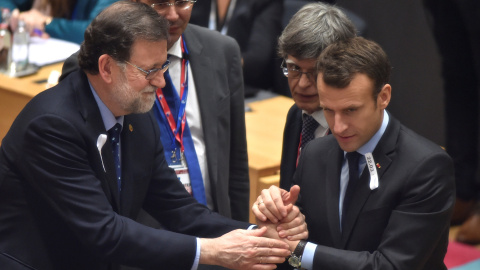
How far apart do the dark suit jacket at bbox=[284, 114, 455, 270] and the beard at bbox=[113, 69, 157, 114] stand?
0.62 m

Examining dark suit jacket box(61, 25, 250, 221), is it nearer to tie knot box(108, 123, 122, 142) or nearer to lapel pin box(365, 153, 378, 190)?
tie knot box(108, 123, 122, 142)

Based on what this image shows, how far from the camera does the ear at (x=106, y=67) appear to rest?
279 cm

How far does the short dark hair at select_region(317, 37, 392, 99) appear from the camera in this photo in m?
2.64

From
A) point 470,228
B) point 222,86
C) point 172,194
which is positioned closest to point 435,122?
point 470,228

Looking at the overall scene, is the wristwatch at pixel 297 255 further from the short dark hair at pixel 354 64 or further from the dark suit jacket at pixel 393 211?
the short dark hair at pixel 354 64

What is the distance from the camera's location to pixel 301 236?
2.82 meters

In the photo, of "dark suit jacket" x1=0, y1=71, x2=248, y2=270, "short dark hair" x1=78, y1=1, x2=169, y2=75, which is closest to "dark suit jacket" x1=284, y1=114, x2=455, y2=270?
"dark suit jacket" x1=0, y1=71, x2=248, y2=270

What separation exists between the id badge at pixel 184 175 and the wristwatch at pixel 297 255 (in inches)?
25.3

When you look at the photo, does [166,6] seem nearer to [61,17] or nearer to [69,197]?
[69,197]

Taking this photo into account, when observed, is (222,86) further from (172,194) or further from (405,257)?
(405,257)

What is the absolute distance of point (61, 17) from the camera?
19.1 ft

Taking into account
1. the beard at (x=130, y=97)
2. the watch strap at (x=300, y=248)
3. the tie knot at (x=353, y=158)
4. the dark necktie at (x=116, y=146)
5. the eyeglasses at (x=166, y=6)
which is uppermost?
the eyeglasses at (x=166, y=6)

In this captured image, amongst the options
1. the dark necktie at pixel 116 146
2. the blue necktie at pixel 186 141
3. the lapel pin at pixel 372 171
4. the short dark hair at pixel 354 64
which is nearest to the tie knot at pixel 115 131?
the dark necktie at pixel 116 146

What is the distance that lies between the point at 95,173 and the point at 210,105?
0.68m
